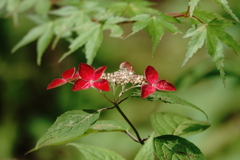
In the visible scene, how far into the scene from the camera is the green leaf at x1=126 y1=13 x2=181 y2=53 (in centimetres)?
74

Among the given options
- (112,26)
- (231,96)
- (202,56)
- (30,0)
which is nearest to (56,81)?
(112,26)

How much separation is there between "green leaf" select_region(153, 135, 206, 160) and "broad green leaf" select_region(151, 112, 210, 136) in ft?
0.37

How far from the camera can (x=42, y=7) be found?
4.08ft

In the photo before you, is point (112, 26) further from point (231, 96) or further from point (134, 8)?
point (231, 96)

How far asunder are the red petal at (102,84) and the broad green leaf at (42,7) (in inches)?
30.6

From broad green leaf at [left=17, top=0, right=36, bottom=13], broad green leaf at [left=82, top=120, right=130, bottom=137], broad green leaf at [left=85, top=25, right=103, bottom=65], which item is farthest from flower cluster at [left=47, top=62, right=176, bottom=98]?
broad green leaf at [left=17, top=0, right=36, bottom=13]

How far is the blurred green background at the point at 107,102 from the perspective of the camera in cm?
166

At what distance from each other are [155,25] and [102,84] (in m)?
0.29

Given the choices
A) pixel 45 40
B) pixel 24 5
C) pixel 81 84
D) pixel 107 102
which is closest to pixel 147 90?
pixel 81 84

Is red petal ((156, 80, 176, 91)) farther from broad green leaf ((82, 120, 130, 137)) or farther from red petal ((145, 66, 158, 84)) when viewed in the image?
broad green leaf ((82, 120, 130, 137))

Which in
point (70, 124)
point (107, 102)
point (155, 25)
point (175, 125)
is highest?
point (155, 25)

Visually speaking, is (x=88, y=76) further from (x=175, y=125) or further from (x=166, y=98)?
(x=175, y=125)

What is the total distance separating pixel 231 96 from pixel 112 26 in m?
0.98

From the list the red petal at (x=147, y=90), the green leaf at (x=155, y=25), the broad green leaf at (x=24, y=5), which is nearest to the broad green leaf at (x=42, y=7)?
the broad green leaf at (x=24, y=5)
